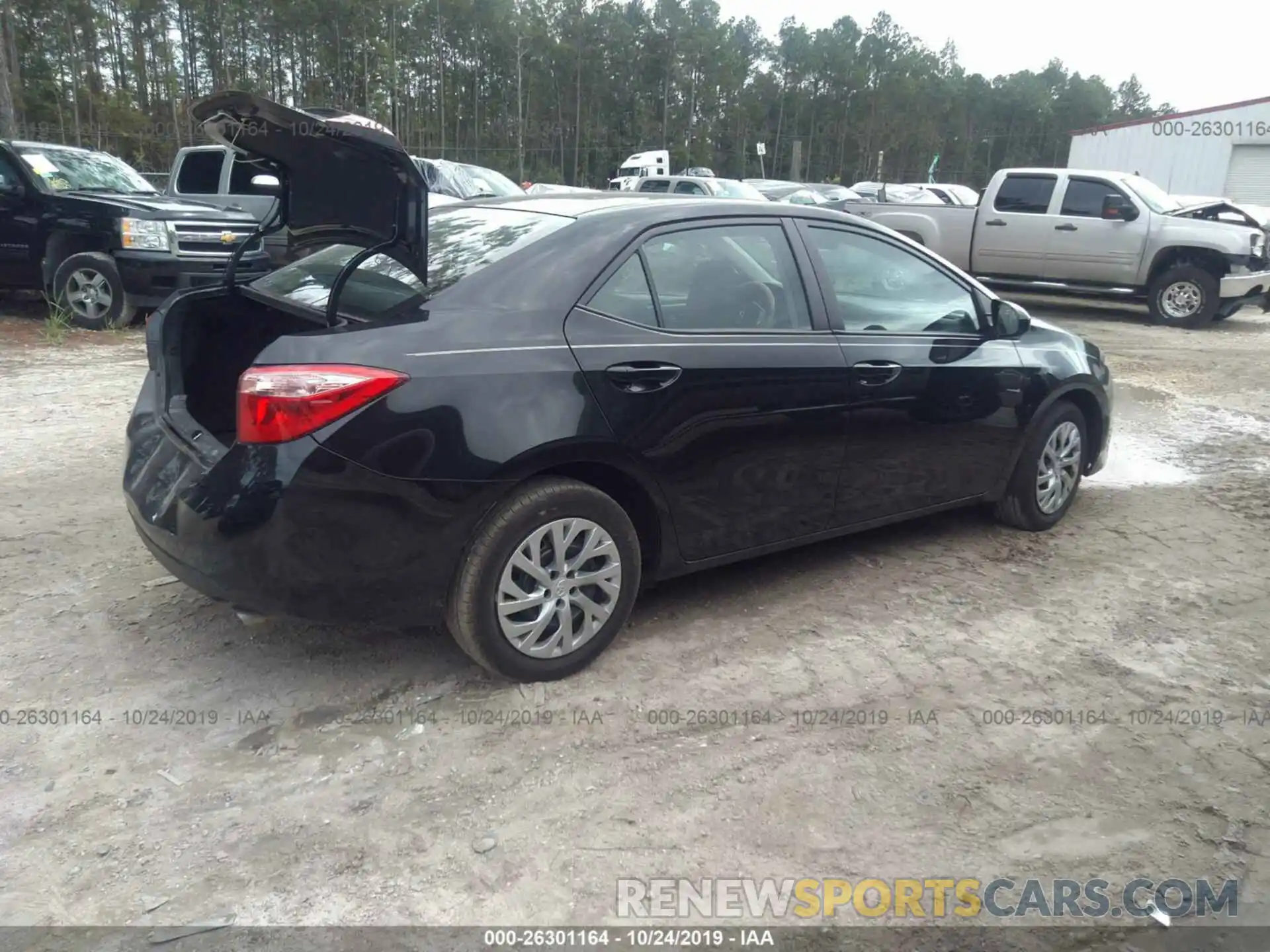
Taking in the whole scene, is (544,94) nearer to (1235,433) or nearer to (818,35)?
(818,35)

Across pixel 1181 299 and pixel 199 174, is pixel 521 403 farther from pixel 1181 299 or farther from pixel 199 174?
pixel 1181 299

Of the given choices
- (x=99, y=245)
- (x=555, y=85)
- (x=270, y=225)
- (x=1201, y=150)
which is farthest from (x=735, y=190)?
(x=555, y=85)

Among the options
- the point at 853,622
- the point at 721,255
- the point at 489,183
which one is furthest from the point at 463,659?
the point at 489,183

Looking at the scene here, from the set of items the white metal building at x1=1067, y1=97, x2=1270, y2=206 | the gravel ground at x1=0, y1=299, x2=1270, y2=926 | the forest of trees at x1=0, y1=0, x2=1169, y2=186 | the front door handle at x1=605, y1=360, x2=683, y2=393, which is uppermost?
the forest of trees at x1=0, y1=0, x2=1169, y2=186

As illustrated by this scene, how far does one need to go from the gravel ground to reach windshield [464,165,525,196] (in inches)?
391

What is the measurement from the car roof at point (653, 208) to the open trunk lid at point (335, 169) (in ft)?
2.07

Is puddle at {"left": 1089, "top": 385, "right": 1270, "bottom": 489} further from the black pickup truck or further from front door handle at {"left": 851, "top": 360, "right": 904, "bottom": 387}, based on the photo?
the black pickup truck

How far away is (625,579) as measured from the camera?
3.55m

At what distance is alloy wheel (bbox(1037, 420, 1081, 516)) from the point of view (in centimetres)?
503

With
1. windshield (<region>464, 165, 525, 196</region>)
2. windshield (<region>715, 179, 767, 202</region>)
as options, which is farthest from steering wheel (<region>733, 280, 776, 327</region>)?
windshield (<region>715, 179, 767, 202</region>)

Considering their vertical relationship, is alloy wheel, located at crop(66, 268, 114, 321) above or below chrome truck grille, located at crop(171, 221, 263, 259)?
below

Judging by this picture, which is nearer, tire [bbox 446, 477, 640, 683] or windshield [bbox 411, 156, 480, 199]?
tire [bbox 446, 477, 640, 683]

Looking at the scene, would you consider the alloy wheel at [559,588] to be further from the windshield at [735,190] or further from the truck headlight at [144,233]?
the windshield at [735,190]

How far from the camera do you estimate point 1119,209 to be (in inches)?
519
